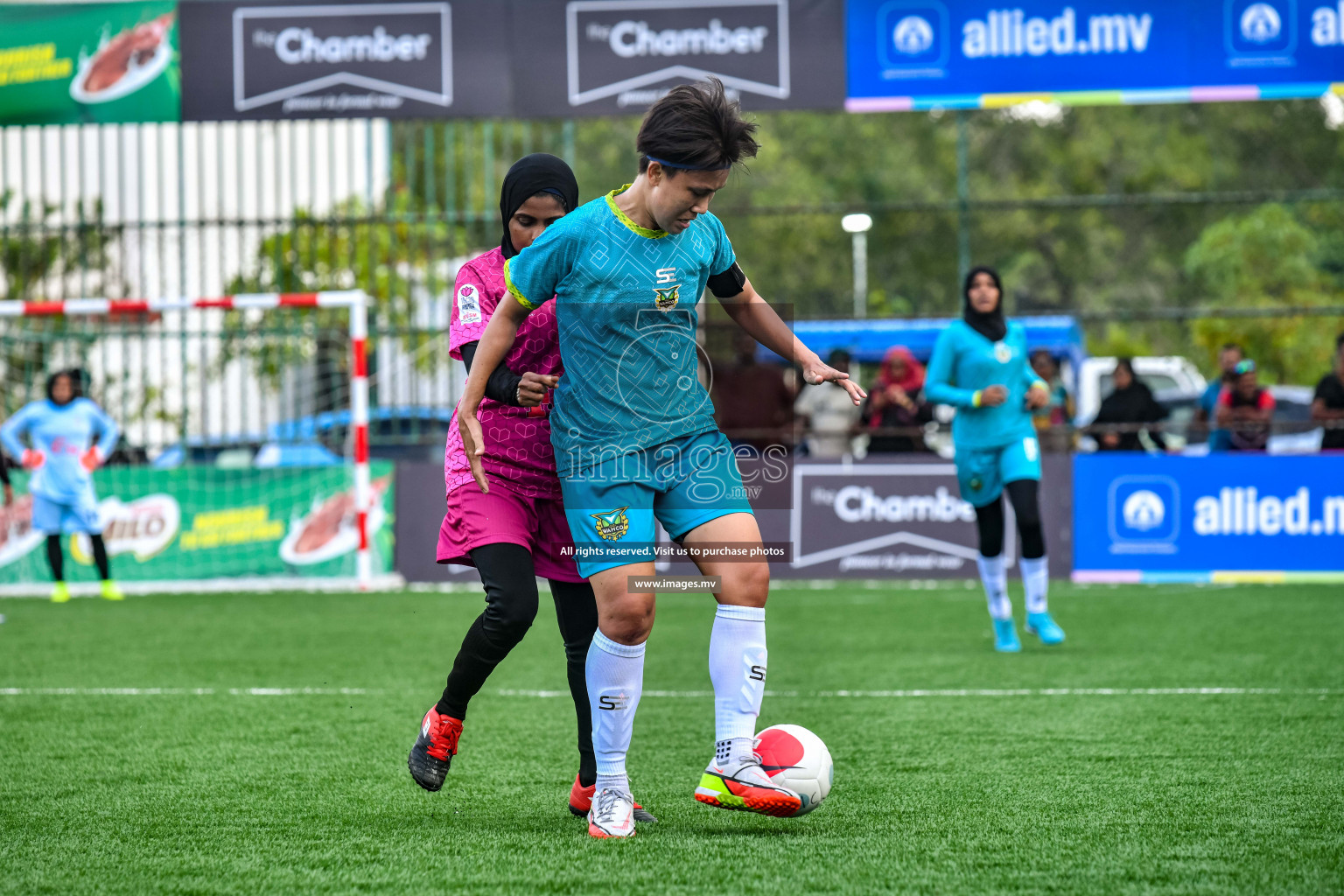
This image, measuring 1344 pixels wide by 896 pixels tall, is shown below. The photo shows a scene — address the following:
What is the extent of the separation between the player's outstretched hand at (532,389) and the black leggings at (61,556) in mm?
9121

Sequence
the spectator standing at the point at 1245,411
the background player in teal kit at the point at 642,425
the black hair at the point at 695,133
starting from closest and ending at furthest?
1. the black hair at the point at 695,133
2. the background player in teal kit at the point at 642,425
3. the spectator standing at the point at 1245,411

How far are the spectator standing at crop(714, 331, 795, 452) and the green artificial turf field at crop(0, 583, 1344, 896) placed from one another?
377 centimetres

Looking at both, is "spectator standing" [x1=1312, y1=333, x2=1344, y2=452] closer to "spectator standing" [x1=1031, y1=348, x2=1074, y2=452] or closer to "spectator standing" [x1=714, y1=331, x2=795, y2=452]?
"spectator standing" [x1=1031, y1=348, x2=1074, y2=452]

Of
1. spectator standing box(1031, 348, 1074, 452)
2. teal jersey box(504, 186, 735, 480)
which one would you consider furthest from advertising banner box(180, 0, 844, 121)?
teal jersey box(504, 186, 735, 480)

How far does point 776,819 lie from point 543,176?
6.33ft

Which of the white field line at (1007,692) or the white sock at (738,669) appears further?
the white field line at (1007,692)

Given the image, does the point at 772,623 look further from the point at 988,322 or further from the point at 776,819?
the point at 776,819

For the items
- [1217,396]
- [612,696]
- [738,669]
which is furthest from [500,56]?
[738,669]

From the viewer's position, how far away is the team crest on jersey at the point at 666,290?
3822 millimetres

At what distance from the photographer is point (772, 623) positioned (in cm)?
980

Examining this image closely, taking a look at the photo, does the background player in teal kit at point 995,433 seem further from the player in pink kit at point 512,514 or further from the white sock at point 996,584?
the player in pink kit at point 512,514

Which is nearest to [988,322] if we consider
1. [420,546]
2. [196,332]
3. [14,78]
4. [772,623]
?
[772,623]

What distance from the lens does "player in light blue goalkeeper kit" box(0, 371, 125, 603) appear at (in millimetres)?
11820

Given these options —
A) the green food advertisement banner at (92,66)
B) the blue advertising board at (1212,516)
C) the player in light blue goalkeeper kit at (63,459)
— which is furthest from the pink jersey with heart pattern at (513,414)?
the green food advertisement banner at (92,66)
